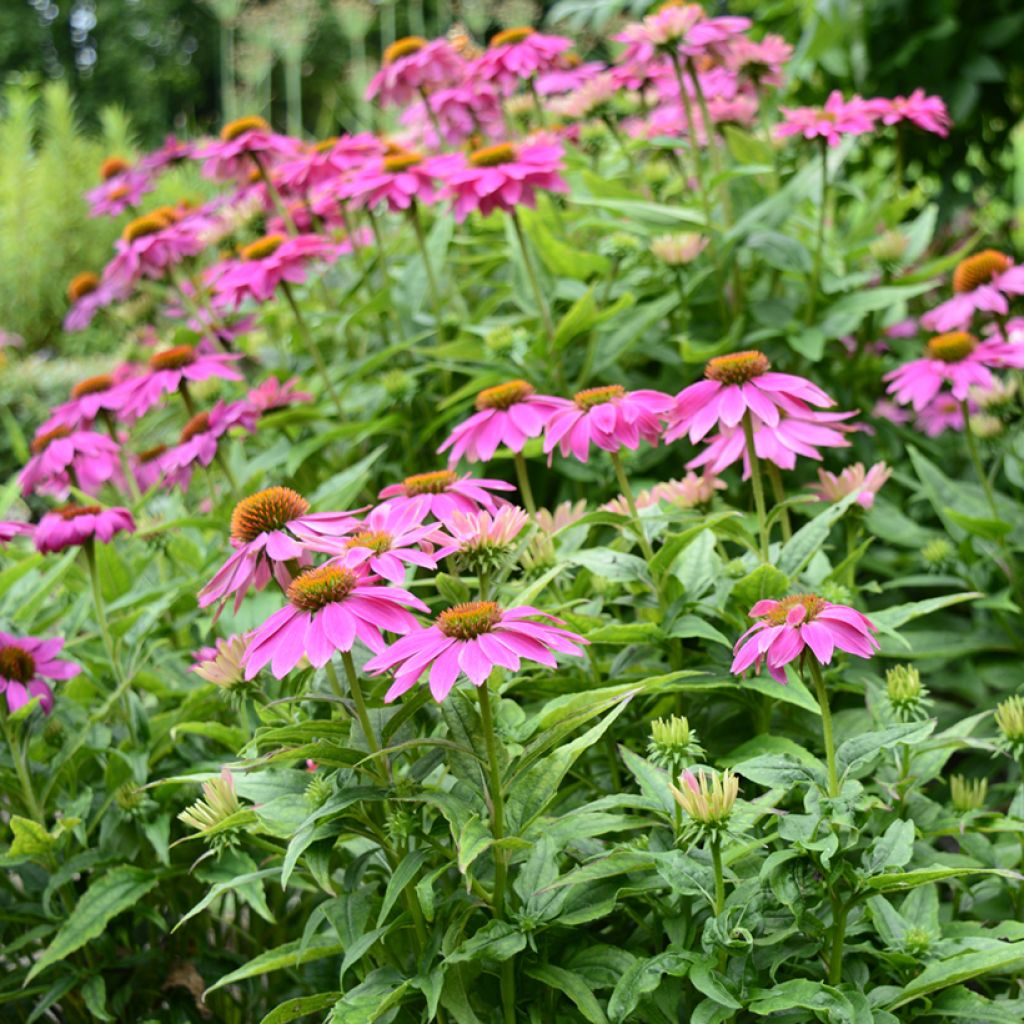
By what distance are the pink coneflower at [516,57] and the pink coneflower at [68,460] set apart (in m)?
1.01

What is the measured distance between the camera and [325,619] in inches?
42.2

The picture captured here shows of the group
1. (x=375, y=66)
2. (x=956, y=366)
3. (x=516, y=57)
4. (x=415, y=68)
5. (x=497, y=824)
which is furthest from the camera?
(x=375, y=66)

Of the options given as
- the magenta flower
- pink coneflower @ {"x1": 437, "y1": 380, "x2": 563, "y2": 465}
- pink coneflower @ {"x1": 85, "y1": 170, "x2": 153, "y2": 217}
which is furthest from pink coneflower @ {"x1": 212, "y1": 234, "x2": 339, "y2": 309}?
pink coneflower @ {"x1": 85, "y1": 170, "x2": 153, "y2": 217}

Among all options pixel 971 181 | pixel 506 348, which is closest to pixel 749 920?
pixel 506 348

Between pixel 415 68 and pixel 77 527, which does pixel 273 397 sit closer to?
pixel 77 527

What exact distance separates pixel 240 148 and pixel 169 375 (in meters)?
0.59

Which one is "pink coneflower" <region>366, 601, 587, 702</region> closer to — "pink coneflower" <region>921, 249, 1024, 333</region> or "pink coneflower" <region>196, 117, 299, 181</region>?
"pink coneflower" <region>921, 249, 1024, 333</region>

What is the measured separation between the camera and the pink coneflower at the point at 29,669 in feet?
5.06

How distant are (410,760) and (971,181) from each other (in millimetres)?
2650

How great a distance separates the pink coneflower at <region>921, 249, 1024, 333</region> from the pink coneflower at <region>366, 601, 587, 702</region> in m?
1.23

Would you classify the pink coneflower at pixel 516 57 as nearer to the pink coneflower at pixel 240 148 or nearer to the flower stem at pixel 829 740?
the pink coneflower at pixel 240 148

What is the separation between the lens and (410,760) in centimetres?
126

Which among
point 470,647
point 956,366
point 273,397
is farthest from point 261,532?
point 956,366

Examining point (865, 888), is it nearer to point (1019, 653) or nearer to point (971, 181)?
point (1019, 653)
